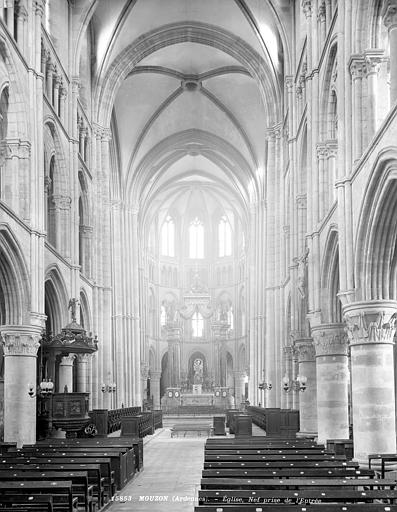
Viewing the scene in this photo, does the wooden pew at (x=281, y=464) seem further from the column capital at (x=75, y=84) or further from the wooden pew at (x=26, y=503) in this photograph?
the column capital at (x=75, y=84)

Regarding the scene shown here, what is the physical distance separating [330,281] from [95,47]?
→ 22.2 meters

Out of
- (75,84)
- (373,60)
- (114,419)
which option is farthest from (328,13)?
(114,419)

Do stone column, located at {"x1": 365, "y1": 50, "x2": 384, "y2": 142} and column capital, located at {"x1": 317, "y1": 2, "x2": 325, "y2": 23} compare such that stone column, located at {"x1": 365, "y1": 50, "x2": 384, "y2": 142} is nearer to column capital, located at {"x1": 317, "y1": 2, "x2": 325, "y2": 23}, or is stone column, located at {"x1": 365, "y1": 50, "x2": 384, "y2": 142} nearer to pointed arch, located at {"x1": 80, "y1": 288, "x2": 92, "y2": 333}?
column capital, located at {"x1": 317, "y1": 2, "x2": 325, "y2": 23}

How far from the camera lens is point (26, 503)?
406 inches

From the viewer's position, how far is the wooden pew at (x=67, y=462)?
14773 millimetres

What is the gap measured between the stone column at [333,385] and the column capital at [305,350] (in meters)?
4.55

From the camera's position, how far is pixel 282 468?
14000mm

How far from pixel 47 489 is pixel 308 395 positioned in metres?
18.4

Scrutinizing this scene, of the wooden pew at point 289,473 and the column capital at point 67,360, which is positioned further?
the column capital at point 67,360

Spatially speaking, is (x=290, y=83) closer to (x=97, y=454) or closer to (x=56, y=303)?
(x=56, y=303)

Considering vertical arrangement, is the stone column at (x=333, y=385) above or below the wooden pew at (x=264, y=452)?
above

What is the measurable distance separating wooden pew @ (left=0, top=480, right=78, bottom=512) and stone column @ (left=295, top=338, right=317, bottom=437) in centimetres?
1704

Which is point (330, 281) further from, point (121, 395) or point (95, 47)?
point (121, 395)

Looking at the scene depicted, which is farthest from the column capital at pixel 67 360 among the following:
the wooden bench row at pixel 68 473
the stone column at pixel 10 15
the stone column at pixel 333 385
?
the stone column at pixel 10 15
